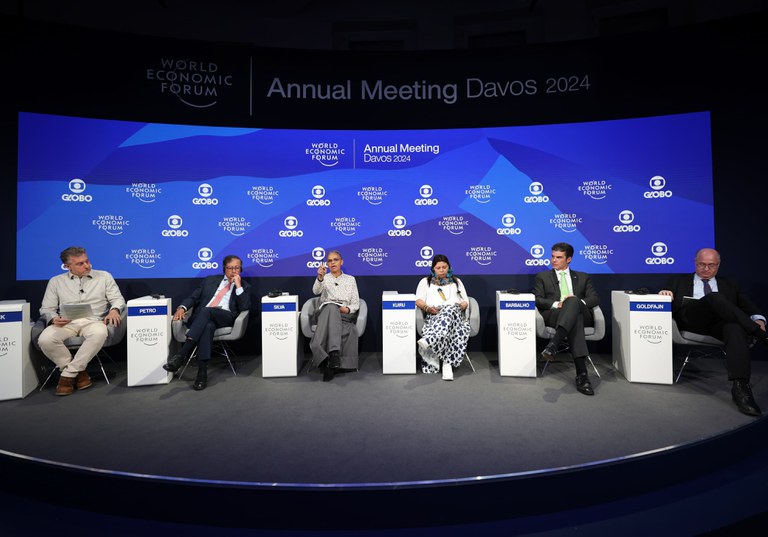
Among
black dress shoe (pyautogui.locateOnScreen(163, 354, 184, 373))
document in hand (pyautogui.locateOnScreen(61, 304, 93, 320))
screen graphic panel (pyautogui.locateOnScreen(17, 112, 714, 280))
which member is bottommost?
black dress shoe (pyautogui.locateOnScreen(163, 354, 184, 373))

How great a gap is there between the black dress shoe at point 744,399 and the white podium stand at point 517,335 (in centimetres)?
144

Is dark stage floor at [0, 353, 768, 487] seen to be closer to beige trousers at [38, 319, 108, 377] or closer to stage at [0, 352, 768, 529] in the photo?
stage at [0, 352, 768, 529]

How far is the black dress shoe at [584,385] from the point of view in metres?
3.18

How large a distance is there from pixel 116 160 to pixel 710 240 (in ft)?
22.3

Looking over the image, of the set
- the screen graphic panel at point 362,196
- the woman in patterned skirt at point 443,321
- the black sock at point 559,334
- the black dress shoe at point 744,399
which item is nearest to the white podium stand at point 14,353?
Result: the screen graphic panel at point 362,196

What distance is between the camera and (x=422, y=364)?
13.1 ft

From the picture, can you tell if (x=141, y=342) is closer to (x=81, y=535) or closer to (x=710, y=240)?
(x=81, y=535)

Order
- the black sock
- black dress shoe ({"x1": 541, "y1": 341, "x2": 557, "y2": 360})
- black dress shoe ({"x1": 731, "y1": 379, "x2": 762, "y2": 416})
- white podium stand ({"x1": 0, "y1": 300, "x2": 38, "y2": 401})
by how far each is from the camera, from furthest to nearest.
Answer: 1. the black sock
2. black dress shoe ({"x1": 541, "y1": 341, "x2": 557, "y2": 360})
3. white podium stand ({"x1": 0, "y1": 300, "x2": 38, "y2": 401})
4. black dress shoe ({"x1": 731, "y1": 379, "x2": 762, "y2": 416})

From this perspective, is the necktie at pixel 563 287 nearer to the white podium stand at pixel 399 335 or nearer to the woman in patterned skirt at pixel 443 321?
the woman in patterned skirt at pixel 443 321

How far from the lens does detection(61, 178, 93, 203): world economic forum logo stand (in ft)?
13.7

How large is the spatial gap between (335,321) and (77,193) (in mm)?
3294

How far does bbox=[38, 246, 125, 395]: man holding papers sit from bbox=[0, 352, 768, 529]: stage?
9.2 inches

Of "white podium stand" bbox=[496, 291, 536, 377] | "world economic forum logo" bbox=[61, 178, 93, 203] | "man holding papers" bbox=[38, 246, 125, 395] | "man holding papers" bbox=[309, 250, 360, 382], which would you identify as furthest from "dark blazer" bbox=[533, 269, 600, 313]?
"world economic forum logo" bbox=[61, 178, 93, 203]

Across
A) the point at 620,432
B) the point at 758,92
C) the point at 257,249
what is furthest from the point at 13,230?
the point at 758,92
